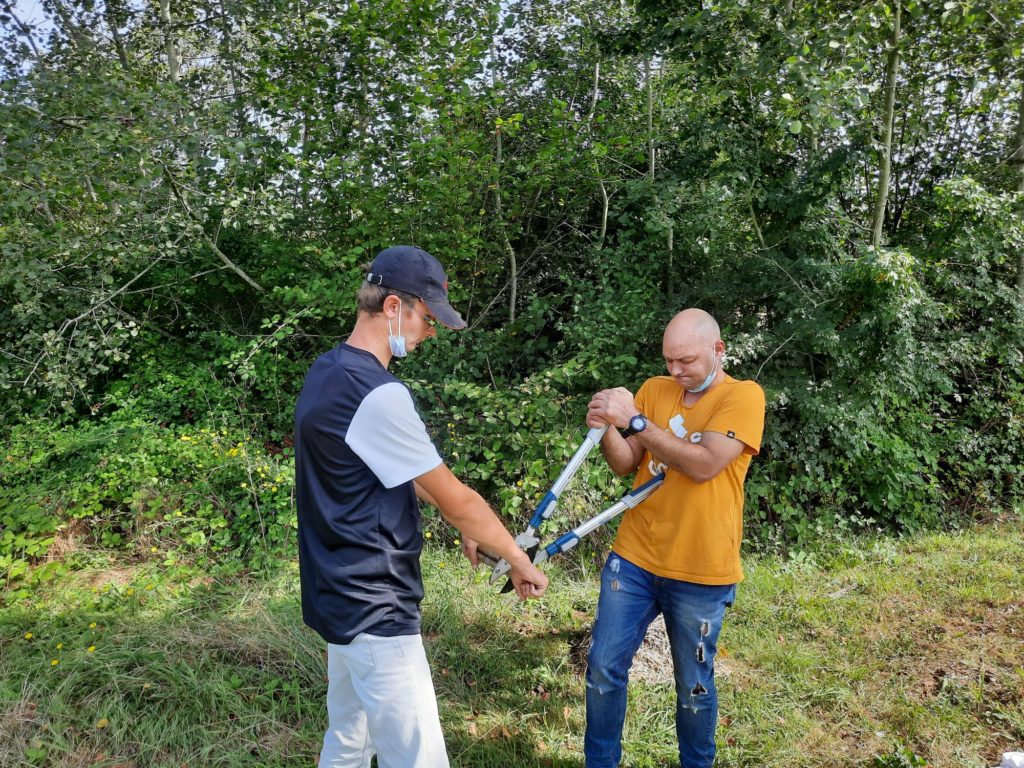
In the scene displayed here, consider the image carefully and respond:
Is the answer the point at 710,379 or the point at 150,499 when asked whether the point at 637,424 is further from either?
the point at 150,499

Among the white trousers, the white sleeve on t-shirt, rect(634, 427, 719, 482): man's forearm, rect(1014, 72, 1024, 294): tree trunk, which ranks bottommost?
the white trousers

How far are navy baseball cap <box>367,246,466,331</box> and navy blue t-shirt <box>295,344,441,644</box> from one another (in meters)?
0.25

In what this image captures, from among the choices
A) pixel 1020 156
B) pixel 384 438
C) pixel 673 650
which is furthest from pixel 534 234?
pixel 384 438

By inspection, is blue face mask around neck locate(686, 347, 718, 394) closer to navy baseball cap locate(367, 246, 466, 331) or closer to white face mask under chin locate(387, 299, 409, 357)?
navy baseball cap locate(367, 246, 466, 331)

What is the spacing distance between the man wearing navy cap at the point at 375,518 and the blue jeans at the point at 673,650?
2.87 ft

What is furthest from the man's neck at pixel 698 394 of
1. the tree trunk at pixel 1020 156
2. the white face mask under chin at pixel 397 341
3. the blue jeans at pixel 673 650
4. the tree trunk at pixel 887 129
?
the tree trunk at pixel 1020 156

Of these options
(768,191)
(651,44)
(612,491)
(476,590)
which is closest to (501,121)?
(651,44)

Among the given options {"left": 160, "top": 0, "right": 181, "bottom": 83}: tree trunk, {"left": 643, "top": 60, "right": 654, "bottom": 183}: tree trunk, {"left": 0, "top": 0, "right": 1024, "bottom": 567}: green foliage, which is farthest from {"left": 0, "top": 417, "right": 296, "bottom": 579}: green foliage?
{"left": 160, "top": 0, "right": 181, "bottom": 83}: tree trunk

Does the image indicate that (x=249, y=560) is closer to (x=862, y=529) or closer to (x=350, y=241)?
(x=350, y=241)

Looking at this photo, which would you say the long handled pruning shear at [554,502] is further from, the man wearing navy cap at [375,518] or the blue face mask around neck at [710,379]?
the man wearing navy cap at [375,518]

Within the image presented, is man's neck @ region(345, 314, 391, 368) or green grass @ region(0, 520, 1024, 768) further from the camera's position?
green grass @ region(0, 520, 1024, 768)

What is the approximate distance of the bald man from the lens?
102 inches

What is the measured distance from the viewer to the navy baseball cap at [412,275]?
212 centimetres

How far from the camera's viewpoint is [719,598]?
264 centimetres
